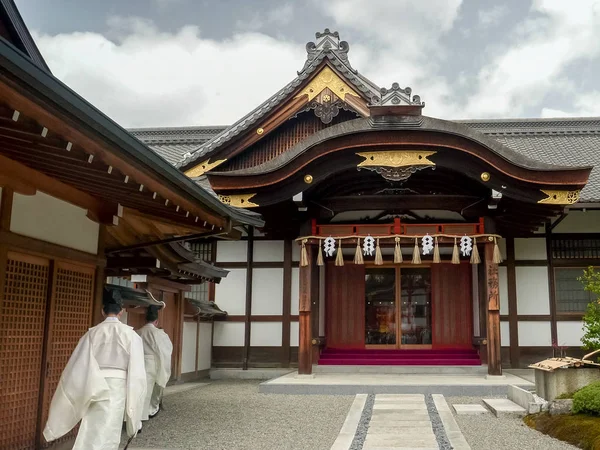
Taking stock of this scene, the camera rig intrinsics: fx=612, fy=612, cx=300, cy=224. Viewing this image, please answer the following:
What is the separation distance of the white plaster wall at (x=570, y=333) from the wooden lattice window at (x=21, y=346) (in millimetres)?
11086

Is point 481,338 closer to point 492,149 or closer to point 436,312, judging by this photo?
point 436,312

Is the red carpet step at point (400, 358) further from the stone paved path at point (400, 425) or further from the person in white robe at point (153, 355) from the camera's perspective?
the person in white robe at point (153, 355)

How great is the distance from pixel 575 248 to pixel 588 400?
753 centimetres

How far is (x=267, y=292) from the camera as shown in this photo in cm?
1399

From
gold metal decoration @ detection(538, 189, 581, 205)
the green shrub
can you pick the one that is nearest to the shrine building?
gold metal decoration @ detection(538, 189, 581, 205)

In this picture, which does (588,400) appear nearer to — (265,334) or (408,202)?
(408,202)

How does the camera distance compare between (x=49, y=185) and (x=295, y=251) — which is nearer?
(x=49, y=185)

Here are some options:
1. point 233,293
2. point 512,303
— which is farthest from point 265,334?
point 512,303

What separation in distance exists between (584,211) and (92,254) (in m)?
10.9

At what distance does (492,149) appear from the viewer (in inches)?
424

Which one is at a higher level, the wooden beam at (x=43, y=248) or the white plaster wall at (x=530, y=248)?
the white plaster wall at (x=530, y=248)

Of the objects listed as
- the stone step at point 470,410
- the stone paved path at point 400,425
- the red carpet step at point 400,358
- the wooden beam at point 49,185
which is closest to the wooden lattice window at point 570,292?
the red carpet step at point 400,358

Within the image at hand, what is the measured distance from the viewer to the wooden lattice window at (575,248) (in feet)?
43.8

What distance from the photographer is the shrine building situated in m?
11.0
